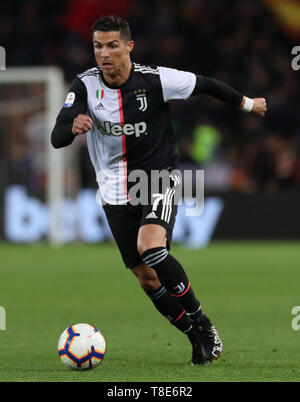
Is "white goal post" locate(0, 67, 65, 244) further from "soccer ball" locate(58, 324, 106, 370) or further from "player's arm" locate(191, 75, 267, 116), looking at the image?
"soccer ball" locate(58, 324, 106, 370)

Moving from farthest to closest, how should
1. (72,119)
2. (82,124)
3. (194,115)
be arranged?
1. (194,115)
2. (72,119)
3. (82,124)

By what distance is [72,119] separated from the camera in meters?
6.07

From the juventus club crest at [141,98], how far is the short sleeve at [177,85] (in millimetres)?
138

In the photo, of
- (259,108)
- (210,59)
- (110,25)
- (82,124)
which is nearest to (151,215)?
(82,124)

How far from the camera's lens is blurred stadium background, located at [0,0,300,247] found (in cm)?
1717

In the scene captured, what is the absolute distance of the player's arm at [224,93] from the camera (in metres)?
6.36

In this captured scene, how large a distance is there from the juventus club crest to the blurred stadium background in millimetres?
10571

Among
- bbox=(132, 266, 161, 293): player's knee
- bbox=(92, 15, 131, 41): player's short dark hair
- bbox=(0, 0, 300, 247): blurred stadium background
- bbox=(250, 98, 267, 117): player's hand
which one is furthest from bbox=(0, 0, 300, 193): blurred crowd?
bbox=(92, 15, 131, 41): player's short dark hair

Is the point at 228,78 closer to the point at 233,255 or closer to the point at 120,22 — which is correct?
the point at 233,255

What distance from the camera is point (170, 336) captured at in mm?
7559

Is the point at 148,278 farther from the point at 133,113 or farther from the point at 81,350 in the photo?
the point at 133,113

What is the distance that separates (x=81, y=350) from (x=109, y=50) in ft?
6.10

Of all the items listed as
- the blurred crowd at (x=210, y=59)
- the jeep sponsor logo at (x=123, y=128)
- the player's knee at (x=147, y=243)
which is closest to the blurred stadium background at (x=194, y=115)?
the blurred crowd at (x=210, y=59)

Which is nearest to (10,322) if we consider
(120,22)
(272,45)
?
(120,22)
